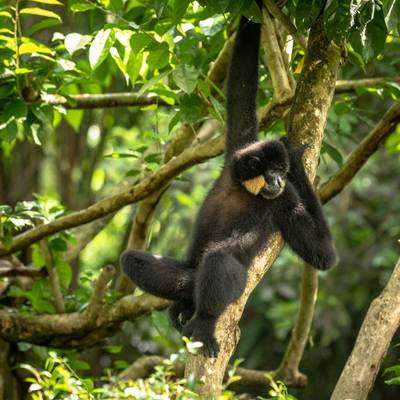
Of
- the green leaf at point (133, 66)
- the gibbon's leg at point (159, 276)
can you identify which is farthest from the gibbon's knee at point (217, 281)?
the green leaf at point (133, 66)

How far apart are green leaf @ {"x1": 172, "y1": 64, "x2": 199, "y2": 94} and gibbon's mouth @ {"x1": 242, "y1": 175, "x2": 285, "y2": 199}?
3.71 ft

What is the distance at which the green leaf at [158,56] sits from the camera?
18.4ft

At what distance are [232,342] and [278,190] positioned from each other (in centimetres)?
154

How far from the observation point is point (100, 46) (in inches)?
218

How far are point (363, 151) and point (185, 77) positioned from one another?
2224 mm

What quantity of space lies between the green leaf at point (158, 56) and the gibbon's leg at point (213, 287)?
61.3 inches

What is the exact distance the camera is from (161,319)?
756 centimetres

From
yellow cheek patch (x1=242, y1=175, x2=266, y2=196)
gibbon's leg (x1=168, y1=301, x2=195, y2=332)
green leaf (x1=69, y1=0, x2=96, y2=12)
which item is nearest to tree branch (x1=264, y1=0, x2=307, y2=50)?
yellow cheek patch (x1=242, y1=175, x2=266, y2=196)

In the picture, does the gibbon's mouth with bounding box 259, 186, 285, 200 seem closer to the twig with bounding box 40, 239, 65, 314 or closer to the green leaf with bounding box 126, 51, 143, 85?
the green leaf with bounding box 126, 51, 143, 85

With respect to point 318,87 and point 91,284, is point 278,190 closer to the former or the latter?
point 318,87

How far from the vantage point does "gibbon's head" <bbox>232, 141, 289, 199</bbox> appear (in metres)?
5.98

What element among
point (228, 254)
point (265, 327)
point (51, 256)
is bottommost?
point (265, 327)

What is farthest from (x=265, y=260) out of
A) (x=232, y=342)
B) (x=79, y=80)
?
(x=79, y=80)

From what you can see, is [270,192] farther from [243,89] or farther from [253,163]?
[243,89]
